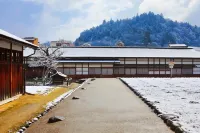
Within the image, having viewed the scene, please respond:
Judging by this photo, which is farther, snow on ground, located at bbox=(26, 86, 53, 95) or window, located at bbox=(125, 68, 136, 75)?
window, located at bbox=(125, 68, 136, 75)

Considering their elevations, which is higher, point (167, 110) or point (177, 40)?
point (177, 40)

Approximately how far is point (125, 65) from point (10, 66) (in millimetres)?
37631

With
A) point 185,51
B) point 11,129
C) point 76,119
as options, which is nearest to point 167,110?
point 76,119

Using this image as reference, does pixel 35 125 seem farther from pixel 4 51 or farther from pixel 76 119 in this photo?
pixel 4 51

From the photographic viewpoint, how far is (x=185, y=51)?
58.7 metres

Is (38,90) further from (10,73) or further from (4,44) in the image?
(4,44)

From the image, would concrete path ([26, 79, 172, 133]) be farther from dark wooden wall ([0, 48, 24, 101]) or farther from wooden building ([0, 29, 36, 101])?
wooden building ([0, 29, 36, 101])

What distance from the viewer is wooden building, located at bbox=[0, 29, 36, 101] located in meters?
13.8

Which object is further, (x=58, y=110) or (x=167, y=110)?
(x=58, y=110)

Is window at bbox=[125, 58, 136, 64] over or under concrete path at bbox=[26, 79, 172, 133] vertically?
over

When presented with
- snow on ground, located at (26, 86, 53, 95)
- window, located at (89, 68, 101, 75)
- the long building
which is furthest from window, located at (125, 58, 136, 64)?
snow on ground, located at (26, 86, 53, 95)

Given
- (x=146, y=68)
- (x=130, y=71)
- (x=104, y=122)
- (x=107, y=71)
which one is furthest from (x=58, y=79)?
(x=104, y=122)

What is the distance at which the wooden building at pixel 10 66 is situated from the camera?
1380cm

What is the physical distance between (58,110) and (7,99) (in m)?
4.35
